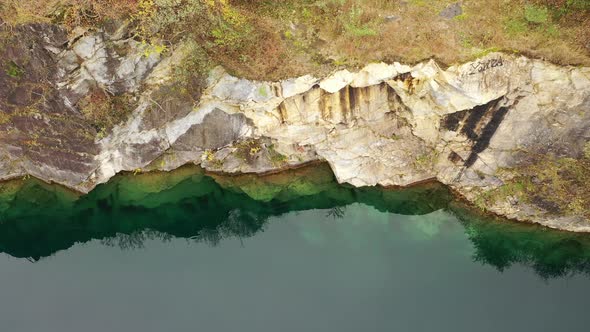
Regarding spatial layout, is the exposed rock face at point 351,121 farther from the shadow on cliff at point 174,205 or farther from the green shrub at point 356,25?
the green shrub at point 356,25

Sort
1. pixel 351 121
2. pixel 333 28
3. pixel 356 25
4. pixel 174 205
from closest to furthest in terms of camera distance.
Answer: pixel 356 25, pixel 333 28, pixel 351 121, pixel 174 205

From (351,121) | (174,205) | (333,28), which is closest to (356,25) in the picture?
(333,28)

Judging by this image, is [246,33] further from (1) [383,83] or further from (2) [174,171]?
(2) [174,171]

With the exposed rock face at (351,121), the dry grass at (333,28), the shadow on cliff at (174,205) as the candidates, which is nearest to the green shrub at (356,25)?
the dry grass at (333,28)

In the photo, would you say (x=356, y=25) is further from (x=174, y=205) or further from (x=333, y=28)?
(x=174, y=205)

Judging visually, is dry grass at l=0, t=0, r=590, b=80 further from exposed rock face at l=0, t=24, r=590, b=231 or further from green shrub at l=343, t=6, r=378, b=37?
exposed rock face at l=0, t=24, r=590, b=231

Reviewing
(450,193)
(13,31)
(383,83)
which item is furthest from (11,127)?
(450,193)
